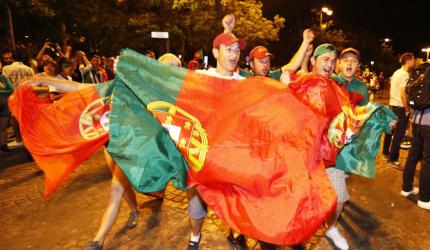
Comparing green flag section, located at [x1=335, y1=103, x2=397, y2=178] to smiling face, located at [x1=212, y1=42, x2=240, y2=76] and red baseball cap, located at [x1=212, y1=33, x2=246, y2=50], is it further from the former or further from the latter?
red baseball cap, located at [x1=212, y1=33, x2=246, y2=50]

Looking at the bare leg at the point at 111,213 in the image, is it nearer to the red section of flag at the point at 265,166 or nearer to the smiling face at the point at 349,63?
the red section of flag at the point at 265,166

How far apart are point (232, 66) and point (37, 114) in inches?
82.4

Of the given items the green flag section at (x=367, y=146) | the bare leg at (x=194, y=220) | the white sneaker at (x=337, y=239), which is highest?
the green flag section at (x=367, y=146)

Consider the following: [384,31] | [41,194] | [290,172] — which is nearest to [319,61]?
[290,172]

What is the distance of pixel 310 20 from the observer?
163 feet

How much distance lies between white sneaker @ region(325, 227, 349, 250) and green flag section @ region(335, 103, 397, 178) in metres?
0.75

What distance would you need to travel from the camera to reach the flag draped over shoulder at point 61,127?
3.33 metres

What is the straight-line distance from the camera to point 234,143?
2.78 meters

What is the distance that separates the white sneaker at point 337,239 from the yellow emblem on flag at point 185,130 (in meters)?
1.95

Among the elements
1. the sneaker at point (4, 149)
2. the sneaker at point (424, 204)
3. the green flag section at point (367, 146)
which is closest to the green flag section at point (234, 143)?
the green flag section at point (367, 146)

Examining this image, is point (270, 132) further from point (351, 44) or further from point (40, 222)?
point (351, 44)

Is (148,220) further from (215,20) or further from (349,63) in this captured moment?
(215,20)

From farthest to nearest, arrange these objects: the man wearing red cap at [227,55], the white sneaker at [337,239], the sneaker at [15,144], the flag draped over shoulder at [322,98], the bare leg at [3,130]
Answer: the sneaker at [15,144] < the bare leg at [3,130] < the white sneaker at [337,239] < the man wearing red cap at [227,55] < the flag draped over shoulder at [322,98]

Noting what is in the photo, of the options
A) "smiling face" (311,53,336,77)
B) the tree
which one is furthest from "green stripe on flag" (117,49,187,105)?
the tree
